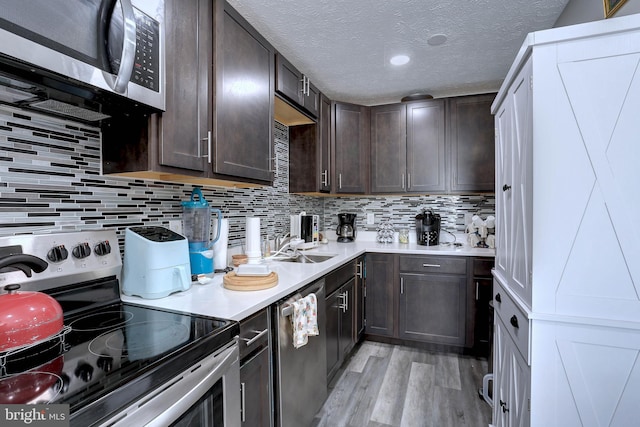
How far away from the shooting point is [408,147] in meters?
3.04

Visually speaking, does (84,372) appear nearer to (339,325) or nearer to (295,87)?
(339,325)

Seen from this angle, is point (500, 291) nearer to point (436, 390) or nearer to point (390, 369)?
point (436, 390)

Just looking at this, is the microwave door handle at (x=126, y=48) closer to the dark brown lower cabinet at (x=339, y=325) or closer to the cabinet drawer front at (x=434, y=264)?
the dark brown lower cabinet at (x=339, y=325)

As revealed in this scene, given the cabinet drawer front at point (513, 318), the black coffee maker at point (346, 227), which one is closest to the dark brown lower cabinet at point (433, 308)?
the black coffee maker at point (346, 227)

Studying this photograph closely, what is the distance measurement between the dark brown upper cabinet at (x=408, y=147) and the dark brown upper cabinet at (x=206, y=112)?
4.98 feet

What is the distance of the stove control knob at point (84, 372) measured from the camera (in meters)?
0.66

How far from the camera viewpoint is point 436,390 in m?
2.12

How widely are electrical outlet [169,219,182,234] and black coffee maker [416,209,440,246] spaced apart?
2236mm

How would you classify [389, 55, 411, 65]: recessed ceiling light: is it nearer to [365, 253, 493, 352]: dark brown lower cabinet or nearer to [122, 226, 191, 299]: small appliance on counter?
[365, 253, 493, 352]: dark brown lower cabinet

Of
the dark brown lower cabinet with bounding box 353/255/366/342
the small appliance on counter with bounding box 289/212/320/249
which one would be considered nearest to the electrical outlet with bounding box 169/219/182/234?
the small appliance on counter with bounding box 289/212/320/249

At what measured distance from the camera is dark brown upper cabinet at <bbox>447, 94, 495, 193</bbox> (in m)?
2.81

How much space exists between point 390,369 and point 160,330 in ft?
6.59

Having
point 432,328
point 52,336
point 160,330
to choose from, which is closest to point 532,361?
point 160,330

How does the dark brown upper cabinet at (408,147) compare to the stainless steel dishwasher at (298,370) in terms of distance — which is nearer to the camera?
the stainless steel dishwasher at (298,370)
